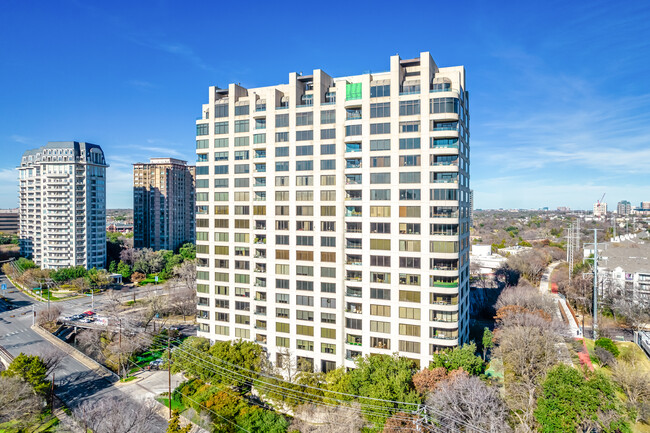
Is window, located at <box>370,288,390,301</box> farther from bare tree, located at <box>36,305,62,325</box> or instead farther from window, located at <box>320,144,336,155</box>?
bare tree, located at <box>36,305,62,325</box>

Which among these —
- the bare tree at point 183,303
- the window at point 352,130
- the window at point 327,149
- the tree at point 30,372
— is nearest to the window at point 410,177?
the window at point 352,130

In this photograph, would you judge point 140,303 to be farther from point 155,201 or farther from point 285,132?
point 155,201

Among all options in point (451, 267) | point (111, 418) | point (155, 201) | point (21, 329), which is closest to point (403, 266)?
point (451, 267)

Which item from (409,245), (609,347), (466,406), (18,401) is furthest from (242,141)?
(609,347)

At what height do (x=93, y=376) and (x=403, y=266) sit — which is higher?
(x=403, y=266)

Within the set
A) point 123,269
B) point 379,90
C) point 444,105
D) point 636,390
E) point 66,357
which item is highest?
point 379,90

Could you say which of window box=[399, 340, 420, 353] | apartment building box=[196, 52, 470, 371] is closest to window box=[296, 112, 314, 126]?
apartment building box=[196, 52, 470, 371]

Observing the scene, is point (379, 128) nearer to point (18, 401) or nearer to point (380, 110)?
point (380, 110)

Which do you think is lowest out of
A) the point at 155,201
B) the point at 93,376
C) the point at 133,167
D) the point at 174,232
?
the point at 93,376
